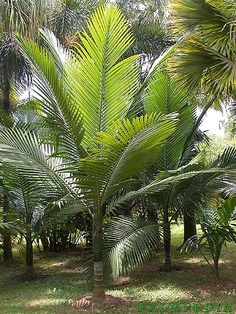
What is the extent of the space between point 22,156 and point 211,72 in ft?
9.62

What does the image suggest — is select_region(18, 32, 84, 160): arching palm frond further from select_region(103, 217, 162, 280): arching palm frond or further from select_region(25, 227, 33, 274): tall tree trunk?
select_region(25, 227, 33, 274): tall tree trunk

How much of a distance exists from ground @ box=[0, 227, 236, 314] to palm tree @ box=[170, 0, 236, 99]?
3.12 meters

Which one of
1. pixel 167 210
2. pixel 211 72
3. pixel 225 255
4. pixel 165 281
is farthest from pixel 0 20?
pixel 225 255

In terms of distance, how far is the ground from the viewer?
5.38m

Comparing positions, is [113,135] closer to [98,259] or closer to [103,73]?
[103,73]

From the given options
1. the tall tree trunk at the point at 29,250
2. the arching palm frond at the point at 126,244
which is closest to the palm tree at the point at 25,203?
the tall tree trunk at the point at 29,250

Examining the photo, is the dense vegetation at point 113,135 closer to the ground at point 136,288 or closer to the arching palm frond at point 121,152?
the arching palm frond at point 121,152

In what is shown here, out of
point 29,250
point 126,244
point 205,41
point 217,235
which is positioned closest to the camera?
point 205,41

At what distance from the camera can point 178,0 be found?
534cm

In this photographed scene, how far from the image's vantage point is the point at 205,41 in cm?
579

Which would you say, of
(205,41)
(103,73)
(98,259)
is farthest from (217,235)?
(103,73)

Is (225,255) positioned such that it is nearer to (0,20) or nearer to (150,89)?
(150,89)

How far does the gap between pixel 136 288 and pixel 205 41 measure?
400cm

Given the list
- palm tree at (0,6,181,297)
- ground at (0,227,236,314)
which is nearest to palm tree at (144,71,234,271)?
ground at (0,227,236,314)
